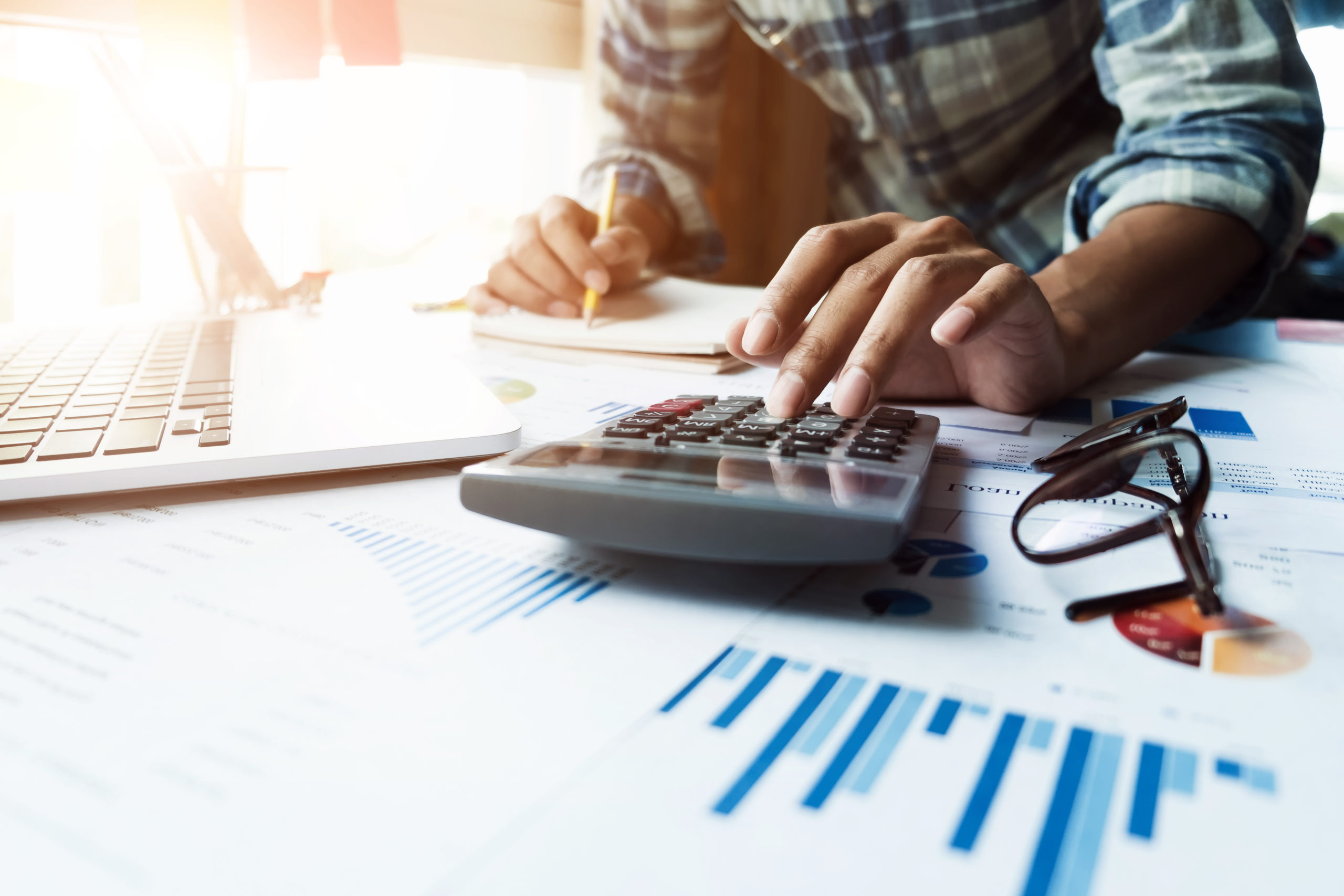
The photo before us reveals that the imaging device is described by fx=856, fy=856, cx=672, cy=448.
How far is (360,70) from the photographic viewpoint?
3.81 feet

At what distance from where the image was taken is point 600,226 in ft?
2.71

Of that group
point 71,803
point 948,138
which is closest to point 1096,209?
point 948,138

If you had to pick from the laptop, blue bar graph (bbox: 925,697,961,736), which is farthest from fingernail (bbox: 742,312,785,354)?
blue bar graph (bbox: 925,697,961,736)

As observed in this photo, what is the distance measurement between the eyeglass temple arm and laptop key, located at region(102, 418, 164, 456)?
34 cm

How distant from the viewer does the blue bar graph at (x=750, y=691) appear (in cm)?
19

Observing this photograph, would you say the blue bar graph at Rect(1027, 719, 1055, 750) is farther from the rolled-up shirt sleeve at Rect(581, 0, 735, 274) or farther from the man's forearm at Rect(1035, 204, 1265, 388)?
the rolled-up shirt sleeve at Rect(581, 0, 735, 274)

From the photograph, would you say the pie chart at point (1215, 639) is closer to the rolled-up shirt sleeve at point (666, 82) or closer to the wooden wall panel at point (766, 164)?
the rolled-up shirt sleeve at point (666, 82)

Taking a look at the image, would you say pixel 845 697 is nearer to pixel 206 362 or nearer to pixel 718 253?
pixel 206 362

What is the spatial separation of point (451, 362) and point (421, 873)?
352 mm

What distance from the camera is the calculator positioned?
238 millimetres

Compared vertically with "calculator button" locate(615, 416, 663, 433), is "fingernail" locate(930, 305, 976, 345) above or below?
above

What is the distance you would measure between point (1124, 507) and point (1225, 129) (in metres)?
0.48

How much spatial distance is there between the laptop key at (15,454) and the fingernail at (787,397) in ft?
0.95

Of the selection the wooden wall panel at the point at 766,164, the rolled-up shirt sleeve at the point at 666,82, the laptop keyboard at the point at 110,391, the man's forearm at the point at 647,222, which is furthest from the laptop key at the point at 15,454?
the wooden wall panel at the point at 766,164
